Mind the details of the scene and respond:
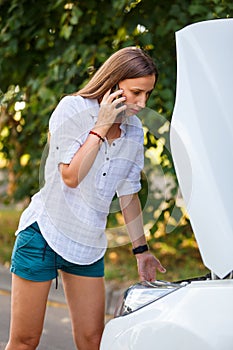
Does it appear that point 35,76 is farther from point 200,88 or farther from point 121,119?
point 200,88

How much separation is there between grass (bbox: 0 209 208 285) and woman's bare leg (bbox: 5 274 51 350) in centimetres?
323

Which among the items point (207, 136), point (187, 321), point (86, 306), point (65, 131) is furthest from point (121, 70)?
point (187, 321)

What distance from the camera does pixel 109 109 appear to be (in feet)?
10.2

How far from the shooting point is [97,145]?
3.09 metres

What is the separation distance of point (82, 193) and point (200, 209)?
2.41 ft

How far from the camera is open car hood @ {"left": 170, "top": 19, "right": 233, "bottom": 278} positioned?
2627mm

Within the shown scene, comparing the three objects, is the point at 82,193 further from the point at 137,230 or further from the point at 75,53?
the point at 75,53

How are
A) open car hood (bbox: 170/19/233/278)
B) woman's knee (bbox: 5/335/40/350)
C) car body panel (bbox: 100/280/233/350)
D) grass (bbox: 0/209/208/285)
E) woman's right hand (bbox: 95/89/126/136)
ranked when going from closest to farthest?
car body panel (bbox: 100/280/233/350)
open car hood (bbox: 170/19/233/278)
woman's right hand (bbox: 95/89/126/136)
woman's knee (bbox: 5/335/40/350)
grass (bbox: 0/209/208/285)

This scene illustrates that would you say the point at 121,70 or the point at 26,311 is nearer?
the point at 121,70

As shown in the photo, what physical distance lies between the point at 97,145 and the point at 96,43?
3.10m

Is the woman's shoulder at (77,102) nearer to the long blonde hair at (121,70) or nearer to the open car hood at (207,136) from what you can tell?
the long blonde hair at (121,70)

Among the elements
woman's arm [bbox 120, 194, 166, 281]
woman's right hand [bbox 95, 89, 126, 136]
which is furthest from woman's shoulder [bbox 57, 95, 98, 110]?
woman's arm [bbox 120, 194, 166, 281]

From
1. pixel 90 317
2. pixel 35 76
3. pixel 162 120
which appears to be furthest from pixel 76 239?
Result: pixel 35 76

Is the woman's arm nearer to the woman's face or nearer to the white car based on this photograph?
the woman's face
